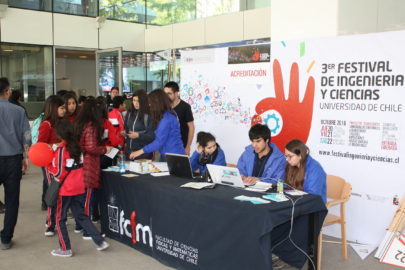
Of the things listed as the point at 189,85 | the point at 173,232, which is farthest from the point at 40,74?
the point at 173,232

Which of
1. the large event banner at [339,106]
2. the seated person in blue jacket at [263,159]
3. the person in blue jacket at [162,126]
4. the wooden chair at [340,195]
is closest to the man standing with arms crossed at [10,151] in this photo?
the person in blue jacket at [162,126]

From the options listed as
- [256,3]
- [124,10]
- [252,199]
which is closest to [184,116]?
[252,199]

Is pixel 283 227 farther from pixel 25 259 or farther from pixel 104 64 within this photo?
pixel 104 64

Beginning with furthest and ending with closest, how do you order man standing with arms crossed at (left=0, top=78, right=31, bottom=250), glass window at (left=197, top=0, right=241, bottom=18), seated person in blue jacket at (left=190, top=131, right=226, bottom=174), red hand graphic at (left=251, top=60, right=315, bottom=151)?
glass window at (left=197, top=0, right=241, bottom=18)
red hand graphic at (left=251, top=60, right=315, bottom=151)
seated person in blue jacket at (left=190, top=131, right=226, bottom=174)
man standing with arms crossed at (left=0, top=78, right=31, bottom=250)

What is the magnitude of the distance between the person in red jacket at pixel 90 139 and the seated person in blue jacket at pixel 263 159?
1.37 m

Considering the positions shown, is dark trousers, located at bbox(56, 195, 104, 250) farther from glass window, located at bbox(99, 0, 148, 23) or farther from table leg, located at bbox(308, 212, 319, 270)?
glass window, located at bbox(99, 0, 148, 23)

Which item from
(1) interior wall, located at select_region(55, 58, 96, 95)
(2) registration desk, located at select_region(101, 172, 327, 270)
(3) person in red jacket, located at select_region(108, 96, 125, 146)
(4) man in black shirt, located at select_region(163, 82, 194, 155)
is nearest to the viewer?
(2) registration desk, located at select_region(101, 172, 327, 270)

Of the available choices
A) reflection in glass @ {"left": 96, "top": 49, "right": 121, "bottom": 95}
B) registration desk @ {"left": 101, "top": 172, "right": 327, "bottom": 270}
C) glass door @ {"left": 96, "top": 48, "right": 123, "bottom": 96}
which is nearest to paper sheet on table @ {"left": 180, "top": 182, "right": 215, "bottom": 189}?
registration desk @ {"left": 101, "top": 172, "right": 327, "bottom": 270}

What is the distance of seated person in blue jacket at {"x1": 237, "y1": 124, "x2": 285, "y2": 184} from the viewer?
3.62 metres

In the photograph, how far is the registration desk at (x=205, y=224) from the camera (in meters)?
2.77

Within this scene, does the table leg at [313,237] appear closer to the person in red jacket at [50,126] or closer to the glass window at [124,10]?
the person in red jacket at [50,126]

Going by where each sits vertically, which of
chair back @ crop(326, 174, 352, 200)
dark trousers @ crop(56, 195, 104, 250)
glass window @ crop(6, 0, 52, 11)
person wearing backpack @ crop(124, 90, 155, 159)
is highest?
glass window @ crop(6, 0, 52, 11)

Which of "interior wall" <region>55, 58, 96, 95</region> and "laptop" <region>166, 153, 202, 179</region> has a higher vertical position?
"interior wall" <region>55, 58, 96, 95</region>

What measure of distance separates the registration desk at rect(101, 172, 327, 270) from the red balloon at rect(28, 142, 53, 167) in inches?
24.9
